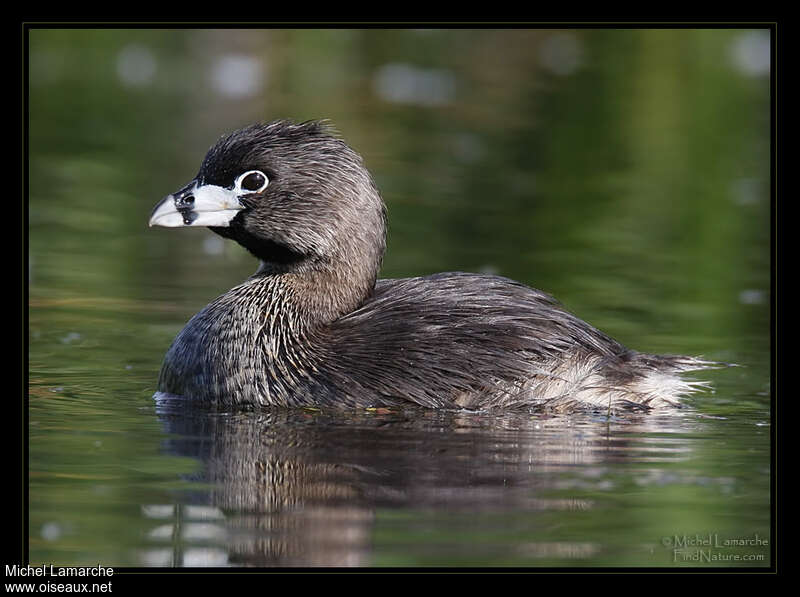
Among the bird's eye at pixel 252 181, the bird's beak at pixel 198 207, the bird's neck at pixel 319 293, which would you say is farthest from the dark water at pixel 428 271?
the bird's eye at pixel 252 181

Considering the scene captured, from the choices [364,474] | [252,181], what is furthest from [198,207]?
[364,474]

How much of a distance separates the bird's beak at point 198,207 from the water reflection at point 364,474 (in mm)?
1135

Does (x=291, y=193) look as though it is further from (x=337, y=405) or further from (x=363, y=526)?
(x=363, y=526)

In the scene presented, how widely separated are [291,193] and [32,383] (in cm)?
198

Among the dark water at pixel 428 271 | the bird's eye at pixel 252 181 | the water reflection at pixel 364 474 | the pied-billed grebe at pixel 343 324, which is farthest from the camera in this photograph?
the bird's eye at pixel 252 181

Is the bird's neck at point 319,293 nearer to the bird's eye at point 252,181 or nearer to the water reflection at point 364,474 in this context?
the bird's eye at point 252,181

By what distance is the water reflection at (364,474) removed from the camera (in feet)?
21.0

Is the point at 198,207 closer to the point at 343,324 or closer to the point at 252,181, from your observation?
the point at 252,181

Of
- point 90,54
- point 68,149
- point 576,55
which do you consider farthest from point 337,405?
point 576,55

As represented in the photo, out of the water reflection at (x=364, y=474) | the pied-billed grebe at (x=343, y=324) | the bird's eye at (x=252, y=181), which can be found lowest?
the water reflection at (x=364, y=474)

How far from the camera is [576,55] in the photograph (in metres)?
26.6

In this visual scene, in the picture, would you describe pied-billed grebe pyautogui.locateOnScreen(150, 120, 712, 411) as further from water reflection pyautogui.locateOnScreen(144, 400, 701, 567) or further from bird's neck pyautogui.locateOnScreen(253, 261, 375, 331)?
water reflection pyautogui.locateOnScreen(144, 400, 701, 567)

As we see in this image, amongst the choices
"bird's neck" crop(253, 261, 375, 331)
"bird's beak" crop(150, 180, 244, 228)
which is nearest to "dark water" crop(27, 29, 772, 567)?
"bird's neck" crop(253, 261, 375, 331)

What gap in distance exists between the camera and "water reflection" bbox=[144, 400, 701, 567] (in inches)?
252
